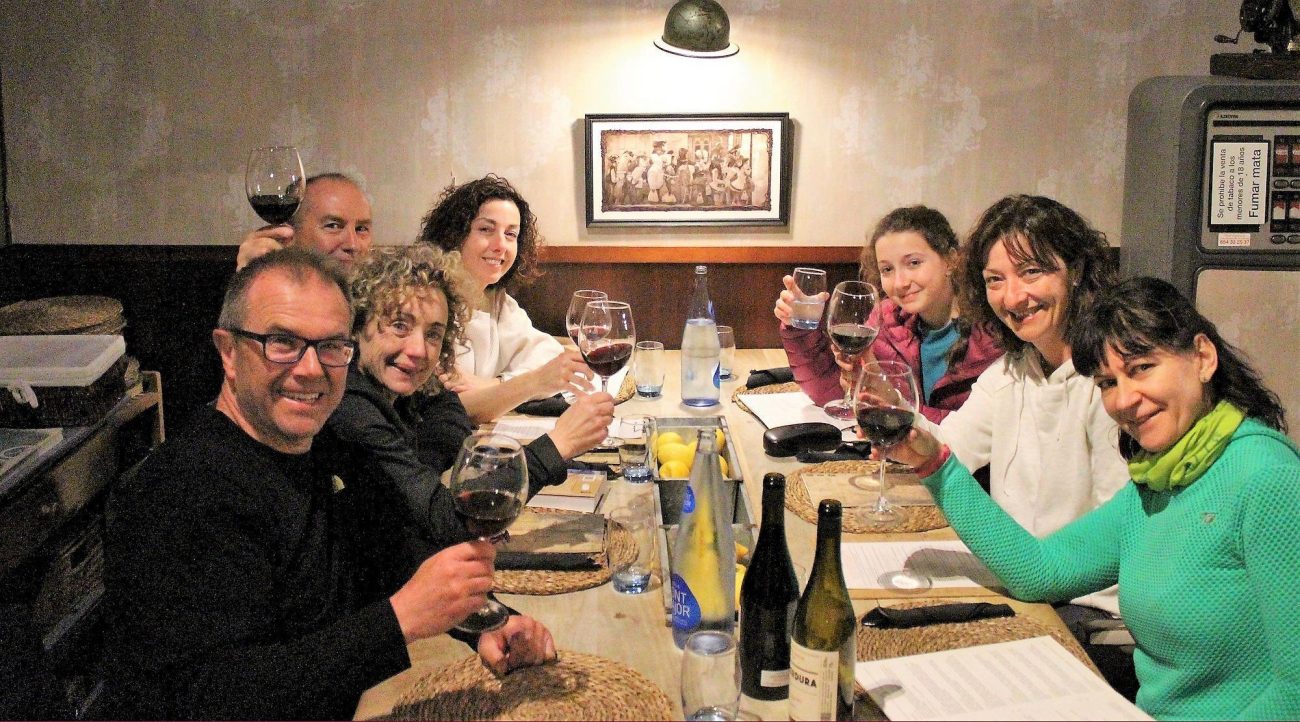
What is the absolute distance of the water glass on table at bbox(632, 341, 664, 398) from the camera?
2.85 meters

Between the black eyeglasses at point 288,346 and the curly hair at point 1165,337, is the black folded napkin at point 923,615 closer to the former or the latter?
the curly hair at point 1165,337

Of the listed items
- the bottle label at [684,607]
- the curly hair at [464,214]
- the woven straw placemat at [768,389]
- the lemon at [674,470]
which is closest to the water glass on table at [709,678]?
the bottle label at [684,607]

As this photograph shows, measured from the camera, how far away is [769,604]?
1.34 metres

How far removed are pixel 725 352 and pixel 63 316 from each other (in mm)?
2039

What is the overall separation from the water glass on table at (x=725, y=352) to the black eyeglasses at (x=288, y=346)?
1.52m

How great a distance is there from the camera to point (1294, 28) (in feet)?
10.2

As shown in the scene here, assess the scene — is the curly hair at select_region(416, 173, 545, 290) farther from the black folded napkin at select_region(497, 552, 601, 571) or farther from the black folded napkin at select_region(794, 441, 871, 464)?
the black folded napkin at select_region(497, 552, 601, 571)

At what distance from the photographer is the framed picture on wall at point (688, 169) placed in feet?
12.3

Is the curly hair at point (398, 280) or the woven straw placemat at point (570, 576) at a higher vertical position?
the curly hair at point (398, 280)

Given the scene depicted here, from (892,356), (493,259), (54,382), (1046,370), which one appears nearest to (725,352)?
(892,356)

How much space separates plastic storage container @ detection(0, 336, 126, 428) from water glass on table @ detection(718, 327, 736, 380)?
1.66 m

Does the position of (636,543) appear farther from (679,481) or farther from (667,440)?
(667,440)

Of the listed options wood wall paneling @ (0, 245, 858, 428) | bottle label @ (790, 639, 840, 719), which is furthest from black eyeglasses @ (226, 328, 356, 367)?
wood wall paneling @ (0, 245, 858, 428)

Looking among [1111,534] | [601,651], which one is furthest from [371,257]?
[1111,534]
